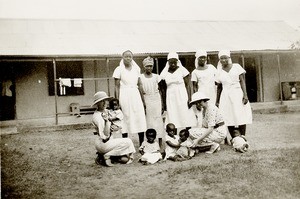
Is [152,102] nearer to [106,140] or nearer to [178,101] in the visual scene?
[178,101]

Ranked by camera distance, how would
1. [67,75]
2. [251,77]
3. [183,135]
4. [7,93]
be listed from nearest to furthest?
[183,135] → [7,93] → [67,75] → [251,77]

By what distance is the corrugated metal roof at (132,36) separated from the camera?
11.5 meters

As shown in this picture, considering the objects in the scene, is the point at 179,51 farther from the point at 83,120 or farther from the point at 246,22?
the point at 246,22

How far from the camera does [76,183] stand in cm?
402

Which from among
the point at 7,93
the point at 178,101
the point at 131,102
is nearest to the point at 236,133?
the point at 178,101

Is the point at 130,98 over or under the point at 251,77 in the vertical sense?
under

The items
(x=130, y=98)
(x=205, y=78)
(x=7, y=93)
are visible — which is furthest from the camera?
(x=7, y=93)

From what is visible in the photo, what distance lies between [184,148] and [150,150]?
51 cm

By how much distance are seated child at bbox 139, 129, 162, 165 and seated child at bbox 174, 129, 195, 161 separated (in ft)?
0.92

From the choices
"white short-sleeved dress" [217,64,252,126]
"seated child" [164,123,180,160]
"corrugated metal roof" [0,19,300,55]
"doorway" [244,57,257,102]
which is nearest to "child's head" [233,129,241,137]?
"white short-sleeved dress" [217,64,252,126]

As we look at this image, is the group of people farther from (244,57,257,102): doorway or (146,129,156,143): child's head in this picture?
(244,57,257,102): doorway

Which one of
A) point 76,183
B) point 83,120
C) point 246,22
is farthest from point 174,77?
point 246,22

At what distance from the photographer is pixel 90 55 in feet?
36.1

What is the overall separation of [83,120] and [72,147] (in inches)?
175
